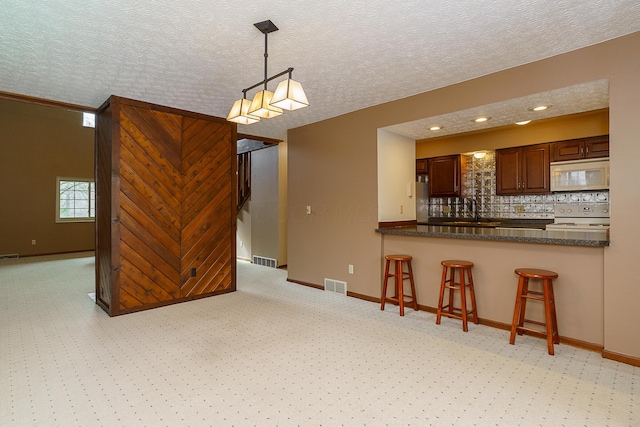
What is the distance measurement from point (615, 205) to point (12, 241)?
428 inches

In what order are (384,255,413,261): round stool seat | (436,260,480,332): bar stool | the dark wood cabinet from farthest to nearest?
the dark wood cabinet → (384,255,413,261): round stool seat → (436,260,480,332): bar stool

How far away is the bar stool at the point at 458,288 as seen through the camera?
3.15m

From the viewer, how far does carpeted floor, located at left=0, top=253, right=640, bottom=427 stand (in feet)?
6.12

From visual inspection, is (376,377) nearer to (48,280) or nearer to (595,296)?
(595,296)

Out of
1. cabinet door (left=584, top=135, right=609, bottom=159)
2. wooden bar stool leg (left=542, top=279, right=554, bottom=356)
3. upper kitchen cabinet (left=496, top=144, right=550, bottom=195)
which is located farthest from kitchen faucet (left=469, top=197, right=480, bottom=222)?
wooden bar stool leg (left=542, top=279, right=554, bottom=356)

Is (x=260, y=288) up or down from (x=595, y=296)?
down

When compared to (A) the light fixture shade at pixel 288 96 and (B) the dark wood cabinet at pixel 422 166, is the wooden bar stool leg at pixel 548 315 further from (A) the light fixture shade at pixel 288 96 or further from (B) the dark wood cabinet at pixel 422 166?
(B) the dark wood cabinet at pixel 422 166

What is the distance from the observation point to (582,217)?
4.63 metres

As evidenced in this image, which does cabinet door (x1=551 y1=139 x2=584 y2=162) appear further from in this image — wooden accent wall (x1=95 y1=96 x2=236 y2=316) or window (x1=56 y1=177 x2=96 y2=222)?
window (x1=56 y1=177 x2=96 y2=222)

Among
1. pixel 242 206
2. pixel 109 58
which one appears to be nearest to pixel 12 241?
pixel 242 206

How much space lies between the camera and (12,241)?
7.63 meters

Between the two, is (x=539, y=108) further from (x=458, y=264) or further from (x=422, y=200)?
(x=422, y=200)

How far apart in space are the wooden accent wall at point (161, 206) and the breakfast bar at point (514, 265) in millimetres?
2286

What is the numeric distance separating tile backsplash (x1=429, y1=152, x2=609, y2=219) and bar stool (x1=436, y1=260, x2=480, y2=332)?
263 cm
